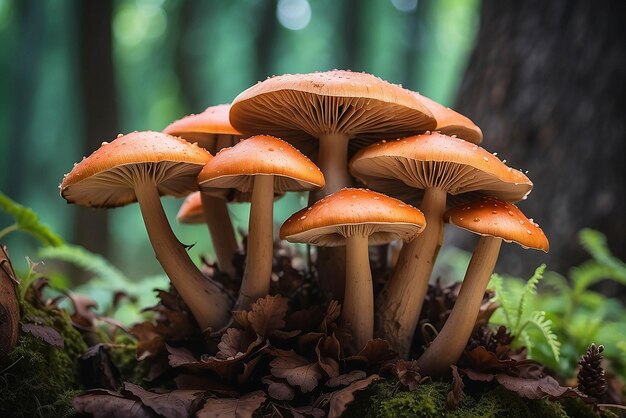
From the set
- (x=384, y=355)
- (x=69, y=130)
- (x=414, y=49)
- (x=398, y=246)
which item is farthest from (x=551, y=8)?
(x=69, y=130)

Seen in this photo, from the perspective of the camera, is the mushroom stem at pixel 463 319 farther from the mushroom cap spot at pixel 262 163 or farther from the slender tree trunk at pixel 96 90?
the slender tree trunk at pixel 96 90

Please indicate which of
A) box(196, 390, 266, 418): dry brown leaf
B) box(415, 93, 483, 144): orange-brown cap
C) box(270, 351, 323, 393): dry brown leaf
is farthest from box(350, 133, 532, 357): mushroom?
box(196, 390, 266, 418): dry brown leaf

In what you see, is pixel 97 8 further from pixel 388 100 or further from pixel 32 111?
pixel 388 100

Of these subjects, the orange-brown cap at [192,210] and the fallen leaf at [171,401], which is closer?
the fallen leaf at [171,401]

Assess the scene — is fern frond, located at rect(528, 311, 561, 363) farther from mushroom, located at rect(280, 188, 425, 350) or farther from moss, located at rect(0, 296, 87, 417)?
moss, located at rect(0, 296, 87, 417)

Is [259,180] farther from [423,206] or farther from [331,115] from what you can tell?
[423,206]

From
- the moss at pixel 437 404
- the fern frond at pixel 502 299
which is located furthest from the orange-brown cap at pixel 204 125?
the fern frond at pixel 502 299

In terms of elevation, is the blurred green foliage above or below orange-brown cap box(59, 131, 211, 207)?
above
